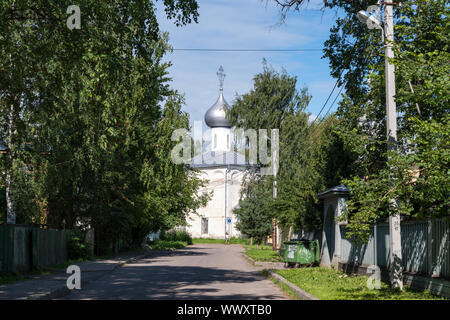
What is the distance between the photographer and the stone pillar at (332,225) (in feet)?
68.9

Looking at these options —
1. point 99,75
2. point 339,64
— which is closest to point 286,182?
point 339,64

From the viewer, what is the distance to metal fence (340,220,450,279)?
12.6 m

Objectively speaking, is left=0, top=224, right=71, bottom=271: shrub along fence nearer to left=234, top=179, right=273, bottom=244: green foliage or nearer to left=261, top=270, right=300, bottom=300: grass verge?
left=261, top=270, right=300, bottom=300: grass verge

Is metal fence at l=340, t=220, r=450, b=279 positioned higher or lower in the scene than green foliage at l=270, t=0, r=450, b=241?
lower

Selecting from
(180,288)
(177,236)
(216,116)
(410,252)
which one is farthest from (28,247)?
(216,116)

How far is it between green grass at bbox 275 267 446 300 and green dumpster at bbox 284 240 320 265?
223 inches

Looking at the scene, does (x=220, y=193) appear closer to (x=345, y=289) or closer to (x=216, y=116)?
(x=216, y=116)

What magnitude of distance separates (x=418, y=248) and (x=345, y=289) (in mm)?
2109

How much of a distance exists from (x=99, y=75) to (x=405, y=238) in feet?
29.1

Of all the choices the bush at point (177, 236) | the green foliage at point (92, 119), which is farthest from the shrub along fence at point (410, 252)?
the bush at point (177, 236)

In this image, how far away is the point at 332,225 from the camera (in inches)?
923

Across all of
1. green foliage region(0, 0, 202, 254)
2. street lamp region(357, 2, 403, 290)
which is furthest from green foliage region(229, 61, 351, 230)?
street lamp region(357, 2, 403, 290)

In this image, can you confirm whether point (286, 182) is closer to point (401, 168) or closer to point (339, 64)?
point (339, 64)

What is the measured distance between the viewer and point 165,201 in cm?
3475
